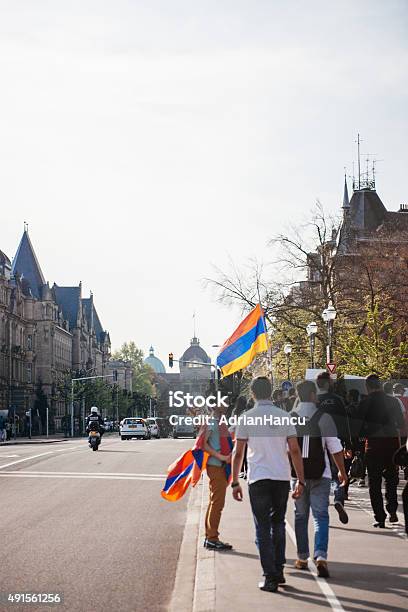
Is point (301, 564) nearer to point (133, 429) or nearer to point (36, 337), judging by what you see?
point (133, 429)

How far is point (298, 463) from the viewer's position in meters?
10.1

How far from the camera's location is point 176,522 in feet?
51.9

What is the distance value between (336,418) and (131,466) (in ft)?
56.9

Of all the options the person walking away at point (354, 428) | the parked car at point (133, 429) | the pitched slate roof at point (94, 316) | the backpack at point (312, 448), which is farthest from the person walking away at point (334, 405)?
the pitched slate roof at point (94, 316)

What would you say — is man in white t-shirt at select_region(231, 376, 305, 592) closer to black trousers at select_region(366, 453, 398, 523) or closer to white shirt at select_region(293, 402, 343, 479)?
white shirt at select_region(293, 402, 343, 479)

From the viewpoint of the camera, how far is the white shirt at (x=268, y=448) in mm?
9664

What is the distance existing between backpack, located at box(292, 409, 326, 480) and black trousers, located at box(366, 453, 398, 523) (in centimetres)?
328

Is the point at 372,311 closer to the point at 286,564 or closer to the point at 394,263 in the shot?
the point at 394,263

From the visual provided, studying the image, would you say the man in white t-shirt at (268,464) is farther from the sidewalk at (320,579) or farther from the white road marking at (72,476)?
the white road marking at (72,476)

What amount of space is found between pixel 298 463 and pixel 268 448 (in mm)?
528

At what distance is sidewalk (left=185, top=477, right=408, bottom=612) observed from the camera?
873 centimetres

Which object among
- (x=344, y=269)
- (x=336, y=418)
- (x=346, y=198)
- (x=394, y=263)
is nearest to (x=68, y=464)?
(x=336, y=418)

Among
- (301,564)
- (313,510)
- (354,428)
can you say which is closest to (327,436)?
(313,510)

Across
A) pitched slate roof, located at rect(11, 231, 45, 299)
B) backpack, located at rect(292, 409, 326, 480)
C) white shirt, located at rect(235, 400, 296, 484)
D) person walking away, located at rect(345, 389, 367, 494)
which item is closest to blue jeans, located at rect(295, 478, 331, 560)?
backpack, located at rect(292, 409, 326, 480)
